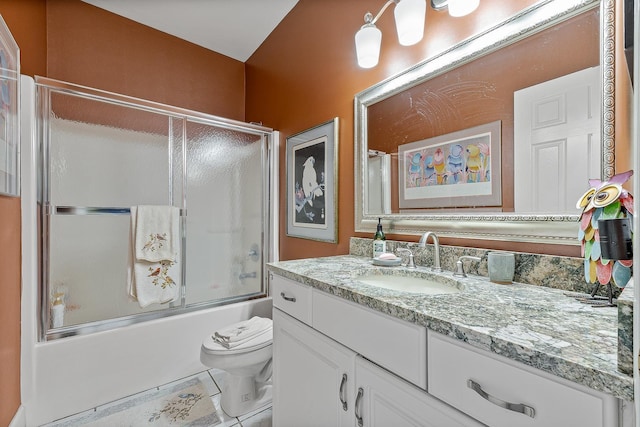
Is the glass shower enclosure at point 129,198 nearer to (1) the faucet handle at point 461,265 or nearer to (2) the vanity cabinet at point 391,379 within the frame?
(2) the vanity cabinet at point 391,379

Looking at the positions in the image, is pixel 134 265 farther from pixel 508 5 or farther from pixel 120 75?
pixel 508 5

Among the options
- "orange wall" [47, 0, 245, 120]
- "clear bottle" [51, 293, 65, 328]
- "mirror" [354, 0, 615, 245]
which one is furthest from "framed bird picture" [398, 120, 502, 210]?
"orange wall" [47, 0, 245, 120]

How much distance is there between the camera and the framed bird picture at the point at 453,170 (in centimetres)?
109

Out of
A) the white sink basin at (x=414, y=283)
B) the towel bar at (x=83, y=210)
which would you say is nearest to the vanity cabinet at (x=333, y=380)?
the white sink basin at (x=414, y=283)

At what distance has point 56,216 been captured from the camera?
1.74 m

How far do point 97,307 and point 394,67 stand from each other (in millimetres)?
2489

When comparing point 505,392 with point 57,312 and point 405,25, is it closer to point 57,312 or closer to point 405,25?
point 405,25

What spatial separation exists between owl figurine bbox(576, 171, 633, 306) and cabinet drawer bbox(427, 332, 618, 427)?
38 cm

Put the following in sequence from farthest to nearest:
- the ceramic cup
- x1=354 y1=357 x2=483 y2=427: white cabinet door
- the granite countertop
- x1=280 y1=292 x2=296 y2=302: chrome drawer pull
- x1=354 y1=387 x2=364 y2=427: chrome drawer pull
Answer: x1=280 y1=292 x2=296 y2=302: chrome drawer pull → the ceramic cup → x1=354 y1=387 x2=364 y2=427: chrome drawer pull → x1=354 y1=357 x2=483 y2=427: white cabinet door → the granite countertop

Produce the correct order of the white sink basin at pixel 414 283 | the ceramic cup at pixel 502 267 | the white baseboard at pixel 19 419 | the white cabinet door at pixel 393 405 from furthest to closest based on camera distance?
the white baseboard at pixel 19 419
the white sink basin at pixel 414 283
the ceramic cup at pixel 502 267
the white cabinet door at pixel 393 405

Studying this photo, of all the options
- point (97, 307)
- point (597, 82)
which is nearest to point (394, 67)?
point (597, 82)

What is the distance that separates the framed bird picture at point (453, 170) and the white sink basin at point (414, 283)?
34cm

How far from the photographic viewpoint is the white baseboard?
1.34 meters

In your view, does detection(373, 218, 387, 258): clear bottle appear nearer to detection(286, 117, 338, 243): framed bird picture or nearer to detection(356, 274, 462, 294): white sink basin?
detection(356, 274, 462, 294): white sink basin
